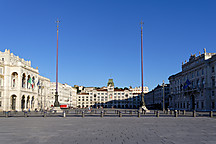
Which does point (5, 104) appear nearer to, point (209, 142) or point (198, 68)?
point (198, 68)

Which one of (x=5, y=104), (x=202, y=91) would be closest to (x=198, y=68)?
(x=202, y=91)

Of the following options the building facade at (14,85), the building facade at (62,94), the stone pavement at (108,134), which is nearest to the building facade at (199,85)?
the building facade at (14,85)

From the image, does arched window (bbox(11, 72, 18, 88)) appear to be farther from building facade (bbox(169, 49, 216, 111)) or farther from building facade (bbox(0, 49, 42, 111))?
building facade (bbox(169, 49, 216, 111))

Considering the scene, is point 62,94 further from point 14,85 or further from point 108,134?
point 108,134

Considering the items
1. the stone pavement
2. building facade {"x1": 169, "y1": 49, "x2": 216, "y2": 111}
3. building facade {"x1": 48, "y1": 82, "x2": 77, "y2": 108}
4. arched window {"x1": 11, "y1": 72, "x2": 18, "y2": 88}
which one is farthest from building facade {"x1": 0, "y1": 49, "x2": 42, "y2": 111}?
the stone pavement

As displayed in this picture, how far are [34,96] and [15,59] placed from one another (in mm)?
15423

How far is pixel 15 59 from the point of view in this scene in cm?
Result: 9231

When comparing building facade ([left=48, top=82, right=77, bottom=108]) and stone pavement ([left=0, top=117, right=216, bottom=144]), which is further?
building facade ([left=48, top=82, right=77, bottom=108])

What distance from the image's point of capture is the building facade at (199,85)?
259 feet

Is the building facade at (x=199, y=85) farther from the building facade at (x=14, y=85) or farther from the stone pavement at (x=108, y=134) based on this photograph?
the stone pavement at (x=108, y=134)

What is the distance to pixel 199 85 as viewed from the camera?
8694 centimetres

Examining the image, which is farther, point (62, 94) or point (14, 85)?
point (62, 94)

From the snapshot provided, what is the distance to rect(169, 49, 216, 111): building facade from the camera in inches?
3103

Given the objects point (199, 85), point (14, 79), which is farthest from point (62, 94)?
point (199, 85)
